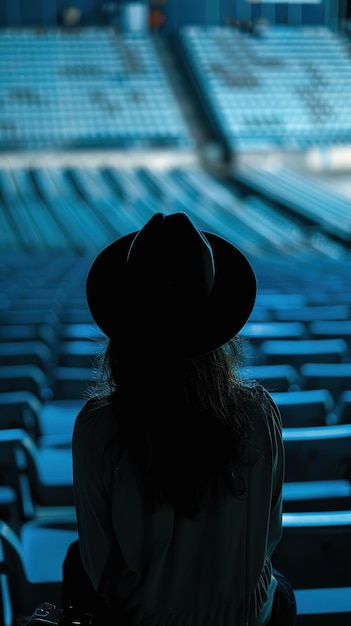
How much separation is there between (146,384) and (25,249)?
9.96 m

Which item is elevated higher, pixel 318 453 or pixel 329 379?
pixel 318 453

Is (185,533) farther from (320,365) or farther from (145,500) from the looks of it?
(320,365)

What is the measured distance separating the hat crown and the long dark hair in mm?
92

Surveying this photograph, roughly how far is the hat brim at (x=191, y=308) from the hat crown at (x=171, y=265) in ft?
0.07

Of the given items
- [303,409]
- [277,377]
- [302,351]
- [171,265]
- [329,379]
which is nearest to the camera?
[171,265]

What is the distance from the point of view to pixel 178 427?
3.52ft

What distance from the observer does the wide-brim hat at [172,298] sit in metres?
1.04

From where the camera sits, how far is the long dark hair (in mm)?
1075

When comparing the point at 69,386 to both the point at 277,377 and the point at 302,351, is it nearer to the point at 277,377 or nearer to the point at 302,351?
the point at 277,377

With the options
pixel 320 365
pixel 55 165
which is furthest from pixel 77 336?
pixel 55 165

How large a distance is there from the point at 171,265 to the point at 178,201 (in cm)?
1171

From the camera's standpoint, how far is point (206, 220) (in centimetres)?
1157

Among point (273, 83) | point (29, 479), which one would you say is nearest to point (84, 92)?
point (273, 83)

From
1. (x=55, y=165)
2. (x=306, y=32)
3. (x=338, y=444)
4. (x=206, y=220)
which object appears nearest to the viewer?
(x=338, y=444)
